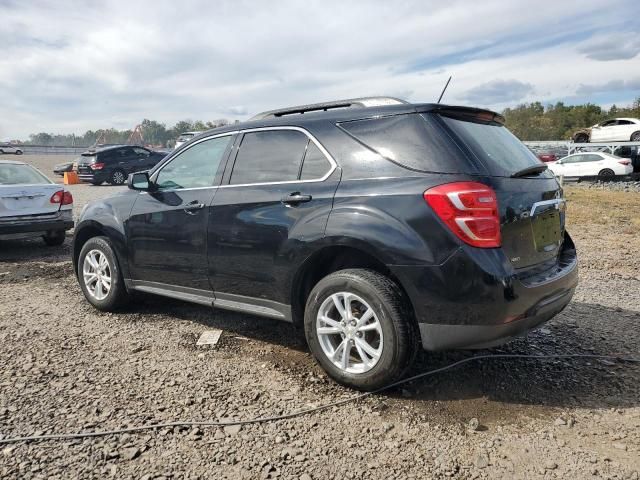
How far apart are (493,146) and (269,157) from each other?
1.60 meters

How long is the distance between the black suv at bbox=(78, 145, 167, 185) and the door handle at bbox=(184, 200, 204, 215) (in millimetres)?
18853

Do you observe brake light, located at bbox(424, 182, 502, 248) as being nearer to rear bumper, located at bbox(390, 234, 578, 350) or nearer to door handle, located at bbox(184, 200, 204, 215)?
rear bumper, located at bbox(390, 234, 578, 350)

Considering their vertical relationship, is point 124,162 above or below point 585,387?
above

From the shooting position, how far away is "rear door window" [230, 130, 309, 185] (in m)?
3.67

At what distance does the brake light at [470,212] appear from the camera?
2879 mm

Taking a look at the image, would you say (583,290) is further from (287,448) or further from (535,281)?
(287,448)

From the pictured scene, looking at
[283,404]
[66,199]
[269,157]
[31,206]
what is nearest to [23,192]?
[31,206]

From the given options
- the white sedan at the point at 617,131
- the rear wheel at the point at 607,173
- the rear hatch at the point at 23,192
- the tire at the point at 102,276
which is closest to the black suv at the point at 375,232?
the tire at the point at 102,276

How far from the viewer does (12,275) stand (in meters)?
6.63

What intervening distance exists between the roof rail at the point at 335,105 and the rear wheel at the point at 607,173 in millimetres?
22540

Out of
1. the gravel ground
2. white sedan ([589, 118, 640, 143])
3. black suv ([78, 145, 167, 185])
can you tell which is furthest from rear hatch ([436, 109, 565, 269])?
white sedan ([589, 118, 640, 143])

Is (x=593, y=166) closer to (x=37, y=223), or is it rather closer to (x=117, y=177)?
(x=117, y=177)

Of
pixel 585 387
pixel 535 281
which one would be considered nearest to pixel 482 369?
pixel 585 387

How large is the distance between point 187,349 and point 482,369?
225 cm
